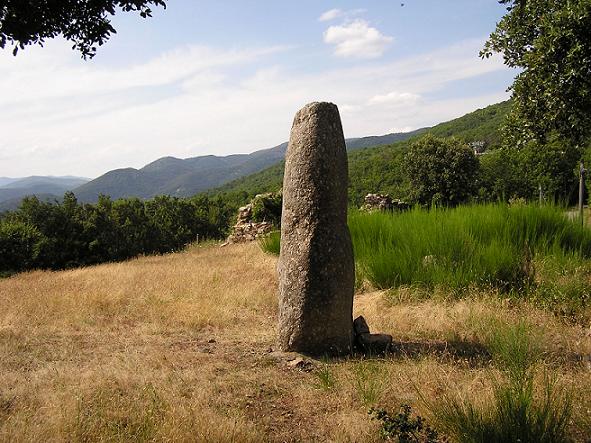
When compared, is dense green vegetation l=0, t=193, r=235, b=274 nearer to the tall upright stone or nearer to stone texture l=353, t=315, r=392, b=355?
the tall upright stone

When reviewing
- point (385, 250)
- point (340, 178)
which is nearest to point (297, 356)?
point (340, 178)

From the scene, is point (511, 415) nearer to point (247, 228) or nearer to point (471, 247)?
point (471, 247)

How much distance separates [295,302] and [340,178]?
157 centimetres

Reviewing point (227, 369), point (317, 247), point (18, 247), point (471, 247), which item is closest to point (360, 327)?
point (317, 247)

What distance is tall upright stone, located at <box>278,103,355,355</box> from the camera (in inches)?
214

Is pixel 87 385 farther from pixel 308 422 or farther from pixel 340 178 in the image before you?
pixel 340 178

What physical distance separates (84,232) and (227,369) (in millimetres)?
21212

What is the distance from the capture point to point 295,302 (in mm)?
5512

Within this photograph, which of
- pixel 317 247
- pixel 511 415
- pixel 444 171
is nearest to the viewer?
pixel 511 415

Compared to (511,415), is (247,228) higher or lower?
lower

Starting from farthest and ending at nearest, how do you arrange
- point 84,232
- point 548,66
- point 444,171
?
point 444,171 < point 84,232 < point 548,66

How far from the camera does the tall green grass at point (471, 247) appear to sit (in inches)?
307

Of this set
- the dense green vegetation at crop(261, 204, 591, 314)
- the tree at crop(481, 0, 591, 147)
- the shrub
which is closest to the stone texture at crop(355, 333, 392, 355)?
the shrub

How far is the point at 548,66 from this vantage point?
6492mm
